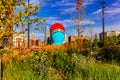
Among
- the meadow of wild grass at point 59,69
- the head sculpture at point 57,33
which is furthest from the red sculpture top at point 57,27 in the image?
the meadow of wild grass at point 59,69

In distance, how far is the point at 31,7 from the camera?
10.2 metres

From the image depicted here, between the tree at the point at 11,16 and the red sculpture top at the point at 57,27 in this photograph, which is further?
the red sculpture top at the point at 57,27

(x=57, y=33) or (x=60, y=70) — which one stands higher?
(x=57, y=33)

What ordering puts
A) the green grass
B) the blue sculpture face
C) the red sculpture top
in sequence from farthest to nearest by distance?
the red sculpture top
the blue sculpture face
the green grass

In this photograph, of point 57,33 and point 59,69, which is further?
point 57,33

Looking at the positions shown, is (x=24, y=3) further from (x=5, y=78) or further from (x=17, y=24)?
(x=5, y=78)

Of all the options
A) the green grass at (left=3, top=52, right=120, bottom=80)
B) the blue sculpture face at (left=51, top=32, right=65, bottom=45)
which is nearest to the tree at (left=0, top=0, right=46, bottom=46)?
the green grass at (left=3, top=52, right=120, bottom=80)

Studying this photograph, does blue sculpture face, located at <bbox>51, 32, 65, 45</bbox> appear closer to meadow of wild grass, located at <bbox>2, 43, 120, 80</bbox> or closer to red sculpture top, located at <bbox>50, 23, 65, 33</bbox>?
red sculpture top, located at <bbox>50, 23, 65, 33</bbox>

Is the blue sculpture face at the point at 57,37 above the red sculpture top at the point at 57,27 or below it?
below

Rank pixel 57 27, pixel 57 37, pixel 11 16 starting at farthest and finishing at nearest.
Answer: pixel 57 27 < pixel 57 37 < pixel 11 16

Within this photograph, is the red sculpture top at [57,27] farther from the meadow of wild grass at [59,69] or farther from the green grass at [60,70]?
the green grass at [60,70]

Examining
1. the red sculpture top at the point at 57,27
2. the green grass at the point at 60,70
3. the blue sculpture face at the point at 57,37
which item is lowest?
the green grass at the point at 60,70

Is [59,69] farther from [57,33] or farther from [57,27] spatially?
[57,27]

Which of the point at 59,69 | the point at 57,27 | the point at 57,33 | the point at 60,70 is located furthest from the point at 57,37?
the point at 60,70
